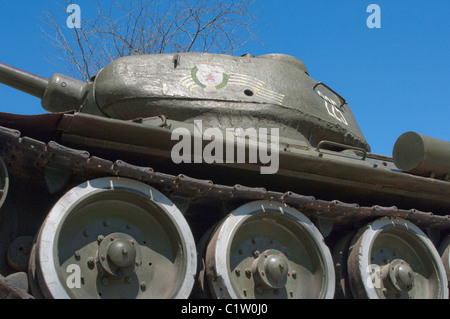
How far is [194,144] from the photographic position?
16.8 ft

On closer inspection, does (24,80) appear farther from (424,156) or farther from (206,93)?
(424,156)

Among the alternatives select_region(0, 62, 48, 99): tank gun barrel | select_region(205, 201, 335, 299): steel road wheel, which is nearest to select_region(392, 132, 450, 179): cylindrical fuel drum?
select_region(205, 201, 335, 299): steel road wheel

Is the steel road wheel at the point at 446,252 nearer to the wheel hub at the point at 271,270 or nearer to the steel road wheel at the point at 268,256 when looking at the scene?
the steel road wheel at the point at 268,256

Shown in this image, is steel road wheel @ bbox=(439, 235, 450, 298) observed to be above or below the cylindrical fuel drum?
below

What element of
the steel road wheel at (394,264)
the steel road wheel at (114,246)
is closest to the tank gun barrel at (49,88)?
the steel road wheel at (114,246)

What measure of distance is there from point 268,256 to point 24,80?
3.64 m

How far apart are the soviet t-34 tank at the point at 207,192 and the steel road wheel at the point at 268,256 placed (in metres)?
0.01

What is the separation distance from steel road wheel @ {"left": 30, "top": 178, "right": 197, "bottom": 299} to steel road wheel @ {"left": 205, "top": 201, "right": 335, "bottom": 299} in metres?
0.27

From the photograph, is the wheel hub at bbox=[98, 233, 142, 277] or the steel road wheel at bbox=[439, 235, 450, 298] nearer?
the wheel hub at bbox=[98, 233, 142, 277]

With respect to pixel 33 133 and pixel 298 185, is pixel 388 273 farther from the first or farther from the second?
pixel 33 133

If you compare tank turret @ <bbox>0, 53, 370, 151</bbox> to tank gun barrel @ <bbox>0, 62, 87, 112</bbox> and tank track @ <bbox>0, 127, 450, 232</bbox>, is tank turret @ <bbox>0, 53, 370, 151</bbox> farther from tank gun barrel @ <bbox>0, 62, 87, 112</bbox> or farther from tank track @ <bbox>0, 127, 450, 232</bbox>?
tank track @ <bbox>0, 127, 450, 232</bbox>

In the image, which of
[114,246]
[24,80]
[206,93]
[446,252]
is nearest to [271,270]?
[114,246]

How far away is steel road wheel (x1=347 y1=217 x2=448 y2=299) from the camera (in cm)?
562
